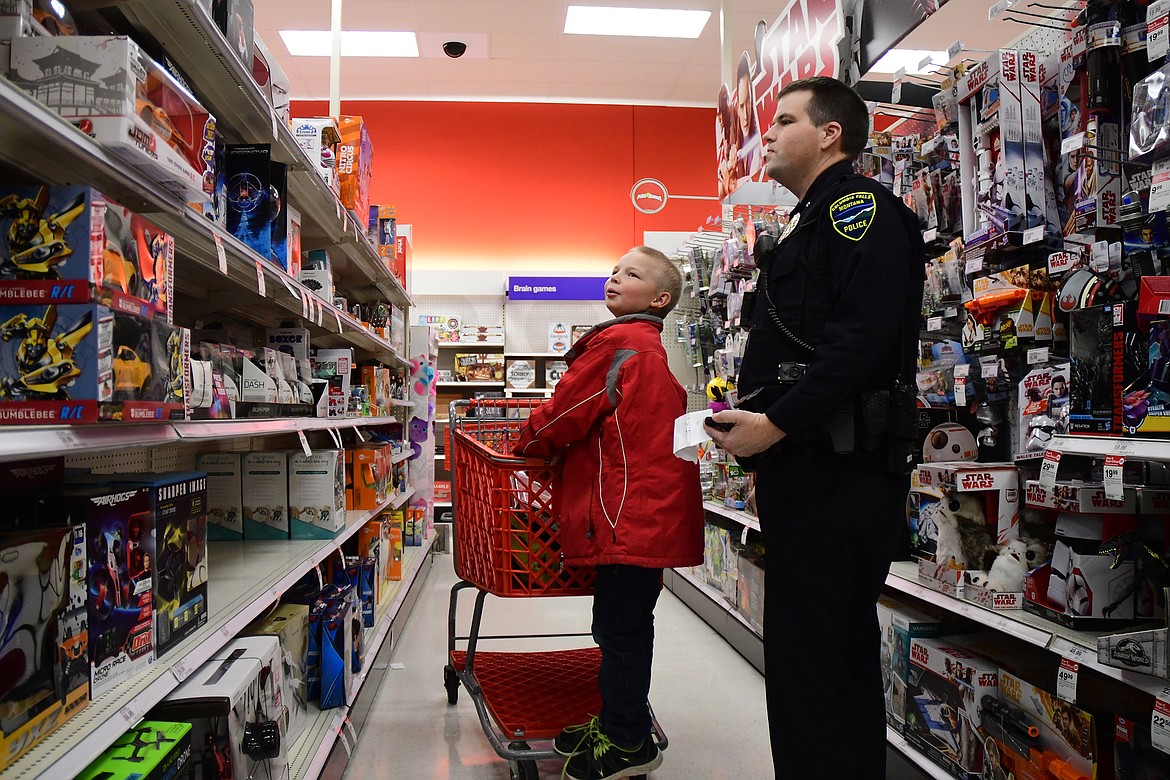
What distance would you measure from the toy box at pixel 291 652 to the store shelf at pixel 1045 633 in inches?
69.0

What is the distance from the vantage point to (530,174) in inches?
360

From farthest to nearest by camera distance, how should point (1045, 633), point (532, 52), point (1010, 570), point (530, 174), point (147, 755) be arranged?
point (530, 174) → point (532, 52) → point (1010, 570) → point (1045, 633) → point (147, 755)

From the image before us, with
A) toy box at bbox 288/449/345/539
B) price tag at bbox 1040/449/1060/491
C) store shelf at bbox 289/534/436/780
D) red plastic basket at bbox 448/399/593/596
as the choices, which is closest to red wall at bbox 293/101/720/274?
store shelf at bbox 289/534/436/780

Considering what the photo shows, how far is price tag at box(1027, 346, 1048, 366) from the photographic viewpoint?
1.97m

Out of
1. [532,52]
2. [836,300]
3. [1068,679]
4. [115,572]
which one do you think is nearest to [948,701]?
[1068,679]

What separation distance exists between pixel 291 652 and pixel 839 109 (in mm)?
2007

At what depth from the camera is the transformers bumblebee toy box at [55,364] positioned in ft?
3.32

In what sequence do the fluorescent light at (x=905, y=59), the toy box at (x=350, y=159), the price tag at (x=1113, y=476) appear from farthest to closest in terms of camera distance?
the fluorescent light at (x=905, y=59) → the toy box at (x=350, y=159) → the price tag at (x=1113, y=476)

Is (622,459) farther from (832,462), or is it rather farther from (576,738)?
(576,738)

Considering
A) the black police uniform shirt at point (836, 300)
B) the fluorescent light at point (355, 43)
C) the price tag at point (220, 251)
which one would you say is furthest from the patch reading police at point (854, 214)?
the fluorescent light at point (355, 43)

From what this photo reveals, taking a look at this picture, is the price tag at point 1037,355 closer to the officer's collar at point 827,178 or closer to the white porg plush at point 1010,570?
the white porg plush at point 1010,570

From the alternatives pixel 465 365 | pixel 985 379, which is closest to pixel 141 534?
pixel 985 379

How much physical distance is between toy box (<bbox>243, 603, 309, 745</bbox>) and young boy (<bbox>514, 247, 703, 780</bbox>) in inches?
29.2

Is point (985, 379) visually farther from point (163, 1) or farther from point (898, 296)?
point (163, 1)
